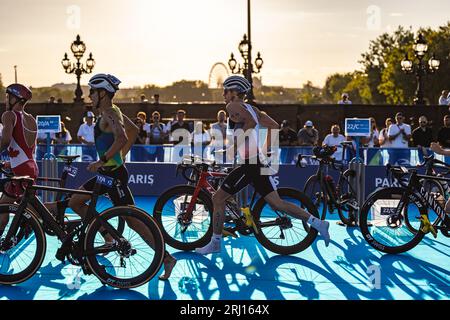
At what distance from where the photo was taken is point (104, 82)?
7.08m

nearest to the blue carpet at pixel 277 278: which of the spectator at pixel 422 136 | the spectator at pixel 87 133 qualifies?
the spectator at pixel 422 136

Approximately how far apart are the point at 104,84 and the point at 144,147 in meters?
8.89

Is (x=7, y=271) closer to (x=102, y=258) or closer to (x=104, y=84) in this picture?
(x=102, y=258)

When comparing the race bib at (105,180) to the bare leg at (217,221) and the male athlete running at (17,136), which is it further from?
the bare leg at (217,221)

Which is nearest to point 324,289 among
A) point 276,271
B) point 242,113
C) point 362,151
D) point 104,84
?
point 276,271

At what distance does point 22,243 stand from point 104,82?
171 cm

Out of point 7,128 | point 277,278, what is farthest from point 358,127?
point 7,128

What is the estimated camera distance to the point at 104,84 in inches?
278

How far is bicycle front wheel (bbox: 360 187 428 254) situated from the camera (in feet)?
28.6

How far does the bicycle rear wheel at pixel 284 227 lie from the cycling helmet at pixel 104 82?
2353 mm

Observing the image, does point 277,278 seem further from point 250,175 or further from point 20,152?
point 20,152

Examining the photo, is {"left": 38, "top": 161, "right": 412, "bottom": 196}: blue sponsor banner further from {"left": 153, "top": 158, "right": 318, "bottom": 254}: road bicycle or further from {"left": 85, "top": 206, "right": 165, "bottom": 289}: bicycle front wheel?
{"left": 85, "top": 206, "right": 165, "bottom": 289}: bicycle front wheel

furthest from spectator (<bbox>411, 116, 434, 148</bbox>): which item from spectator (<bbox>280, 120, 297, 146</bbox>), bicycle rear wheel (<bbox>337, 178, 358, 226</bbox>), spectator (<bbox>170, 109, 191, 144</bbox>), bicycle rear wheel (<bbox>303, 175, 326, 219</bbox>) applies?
bicycle rear wheel (<bbox>303, 175, 326, 219</bbox>)

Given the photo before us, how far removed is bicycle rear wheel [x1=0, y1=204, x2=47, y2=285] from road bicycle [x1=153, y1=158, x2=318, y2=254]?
77.5 inches
